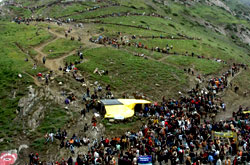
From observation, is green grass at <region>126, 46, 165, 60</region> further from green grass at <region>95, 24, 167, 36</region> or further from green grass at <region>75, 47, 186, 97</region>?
green grass at <region>95, 24, 167, 36</region>

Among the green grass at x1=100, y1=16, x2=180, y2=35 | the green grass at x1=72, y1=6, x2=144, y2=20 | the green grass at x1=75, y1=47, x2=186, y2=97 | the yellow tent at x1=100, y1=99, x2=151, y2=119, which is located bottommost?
the yellow tent at x1=100, y1=99, x2=151, y2=119

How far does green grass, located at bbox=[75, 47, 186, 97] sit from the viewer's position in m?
53.2

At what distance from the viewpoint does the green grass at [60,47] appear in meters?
62.6

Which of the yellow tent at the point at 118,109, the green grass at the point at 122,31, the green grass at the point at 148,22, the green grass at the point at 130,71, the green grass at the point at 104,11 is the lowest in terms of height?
the yellow tent at the point at 118,109

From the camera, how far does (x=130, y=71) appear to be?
2297 inches

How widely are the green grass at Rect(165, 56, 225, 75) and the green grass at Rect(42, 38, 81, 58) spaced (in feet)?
78.9

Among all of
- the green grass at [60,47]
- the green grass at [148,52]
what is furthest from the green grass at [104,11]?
the green grass at [148,52]

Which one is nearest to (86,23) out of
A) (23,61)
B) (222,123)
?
(23,61)

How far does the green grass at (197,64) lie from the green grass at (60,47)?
78.9 feet

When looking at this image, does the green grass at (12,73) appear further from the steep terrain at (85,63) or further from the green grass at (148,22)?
the green grass at (148,22)

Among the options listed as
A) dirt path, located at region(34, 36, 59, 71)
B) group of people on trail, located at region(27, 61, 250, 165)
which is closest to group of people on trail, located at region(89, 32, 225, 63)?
dirt path, located at region(34, 36, 59, 71)

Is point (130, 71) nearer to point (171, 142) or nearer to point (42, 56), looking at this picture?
point (42, 56)

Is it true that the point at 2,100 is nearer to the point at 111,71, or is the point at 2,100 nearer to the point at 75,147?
the point at 75,147

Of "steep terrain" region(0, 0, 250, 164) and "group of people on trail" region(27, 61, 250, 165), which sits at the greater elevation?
"steep terrain" region(0, 0, 250, 164)
